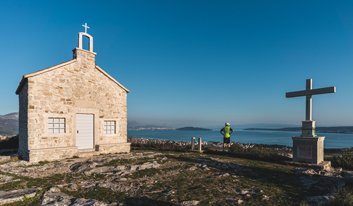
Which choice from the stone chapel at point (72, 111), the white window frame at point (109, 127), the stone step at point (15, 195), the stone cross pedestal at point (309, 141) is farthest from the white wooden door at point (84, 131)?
the stone cross pedestal at point (309, 141)

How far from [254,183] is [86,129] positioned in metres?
11.4

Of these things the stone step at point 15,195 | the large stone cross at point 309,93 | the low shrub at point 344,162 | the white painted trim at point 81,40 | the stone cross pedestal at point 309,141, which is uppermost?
the white painted trim at point 81,40

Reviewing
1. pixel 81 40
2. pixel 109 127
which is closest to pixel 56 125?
pixel 109 127

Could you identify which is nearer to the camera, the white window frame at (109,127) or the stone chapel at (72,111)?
the stone chapel at (72,111)

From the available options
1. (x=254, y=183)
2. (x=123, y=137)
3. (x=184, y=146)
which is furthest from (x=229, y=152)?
(x=254, y=183)

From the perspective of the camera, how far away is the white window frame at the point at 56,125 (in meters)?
14.7

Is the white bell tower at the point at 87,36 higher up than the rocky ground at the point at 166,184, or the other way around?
the white bell tower at the point at 87,36

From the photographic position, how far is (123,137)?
18594 mm

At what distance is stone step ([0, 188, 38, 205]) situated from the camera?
701cm

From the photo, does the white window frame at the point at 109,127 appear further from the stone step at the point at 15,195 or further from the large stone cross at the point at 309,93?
the large stone cross at the point at 309,93

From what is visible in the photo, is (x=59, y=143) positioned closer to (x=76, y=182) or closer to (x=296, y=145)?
(x=76, y=182)

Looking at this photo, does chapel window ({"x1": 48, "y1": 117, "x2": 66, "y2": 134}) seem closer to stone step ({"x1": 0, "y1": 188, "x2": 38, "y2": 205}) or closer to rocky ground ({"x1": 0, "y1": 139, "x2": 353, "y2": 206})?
rocky ground ({"x1": 0, "y1": 139, "x2": 353, "y2": 206})

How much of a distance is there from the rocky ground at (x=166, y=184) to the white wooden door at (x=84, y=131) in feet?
10.4

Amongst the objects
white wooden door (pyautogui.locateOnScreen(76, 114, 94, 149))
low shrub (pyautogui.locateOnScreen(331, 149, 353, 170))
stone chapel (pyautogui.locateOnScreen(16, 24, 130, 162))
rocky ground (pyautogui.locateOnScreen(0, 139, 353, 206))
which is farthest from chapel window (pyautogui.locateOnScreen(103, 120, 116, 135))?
low shrub (pyautogui.locateOnScreen(331, 149, 353, 170))
